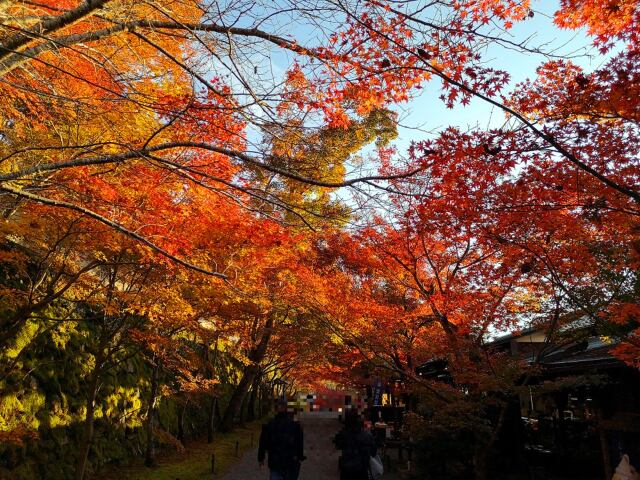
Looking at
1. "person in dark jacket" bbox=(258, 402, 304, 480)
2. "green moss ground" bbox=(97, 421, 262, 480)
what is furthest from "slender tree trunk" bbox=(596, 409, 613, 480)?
"green moss ground" bbox=(97, 421, 262, 480)

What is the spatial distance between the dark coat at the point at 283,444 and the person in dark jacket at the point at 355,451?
2.49ft

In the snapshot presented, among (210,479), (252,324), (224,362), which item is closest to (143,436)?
(210,479)

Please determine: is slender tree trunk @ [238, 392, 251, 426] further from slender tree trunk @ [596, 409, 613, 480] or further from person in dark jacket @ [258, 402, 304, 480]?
person in dark jacket @ [258, 402, 304, 480]

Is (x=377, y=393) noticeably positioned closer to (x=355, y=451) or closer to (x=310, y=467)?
(x=310, y=467)

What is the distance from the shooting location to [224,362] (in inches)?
1099

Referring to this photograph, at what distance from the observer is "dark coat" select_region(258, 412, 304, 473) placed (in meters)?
7.08

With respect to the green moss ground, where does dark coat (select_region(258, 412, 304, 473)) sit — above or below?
above

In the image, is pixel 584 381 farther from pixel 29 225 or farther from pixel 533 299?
pixel 29 225

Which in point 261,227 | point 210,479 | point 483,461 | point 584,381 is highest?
point 261,227

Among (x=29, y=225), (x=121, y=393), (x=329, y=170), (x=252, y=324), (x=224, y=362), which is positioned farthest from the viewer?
(x=224, y=362)

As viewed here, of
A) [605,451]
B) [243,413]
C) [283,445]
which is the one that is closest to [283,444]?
[283,445]

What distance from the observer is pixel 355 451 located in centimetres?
690

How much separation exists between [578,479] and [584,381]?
5.86 meters

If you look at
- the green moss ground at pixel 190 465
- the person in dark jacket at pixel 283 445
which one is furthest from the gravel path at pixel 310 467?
the person in dark jacket at pixel 283 445
